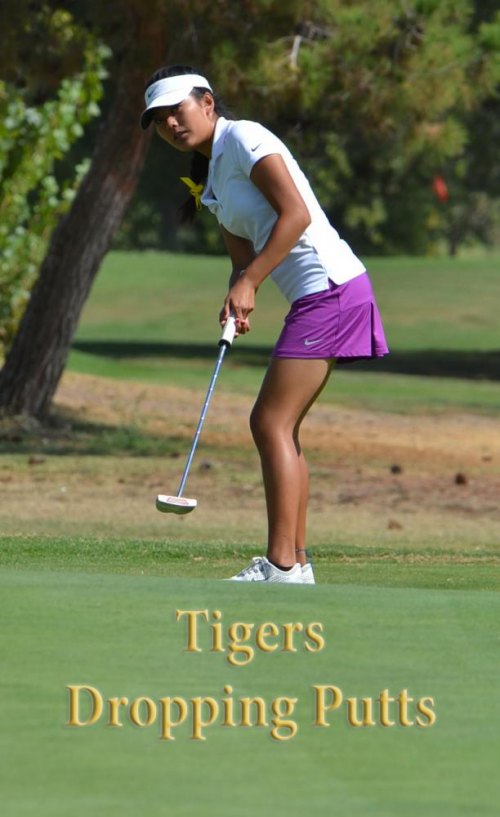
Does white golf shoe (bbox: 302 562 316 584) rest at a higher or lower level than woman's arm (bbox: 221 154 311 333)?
lower

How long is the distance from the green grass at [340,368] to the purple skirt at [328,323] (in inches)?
635

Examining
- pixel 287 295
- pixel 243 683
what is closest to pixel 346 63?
pixel 287 295

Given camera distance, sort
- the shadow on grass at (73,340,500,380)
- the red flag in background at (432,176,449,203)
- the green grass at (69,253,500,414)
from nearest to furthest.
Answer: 1. the green grass at (69,253,500,414)
2. the shadow on grass at (73,340,500,380)
3. the red flag in background at (432,176,449,203)

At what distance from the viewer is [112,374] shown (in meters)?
26.4

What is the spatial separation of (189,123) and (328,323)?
2.77 feet

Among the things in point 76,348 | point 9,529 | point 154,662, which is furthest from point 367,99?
point 76,348

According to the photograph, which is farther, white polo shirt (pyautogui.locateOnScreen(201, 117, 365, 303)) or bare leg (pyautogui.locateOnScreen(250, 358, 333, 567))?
bare leg (pyautogui.locateOnScreen(250, 358, 333, 567))

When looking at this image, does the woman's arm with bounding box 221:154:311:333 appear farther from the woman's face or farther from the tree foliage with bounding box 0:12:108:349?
the tree foliage with bounding box 0:12:108:349

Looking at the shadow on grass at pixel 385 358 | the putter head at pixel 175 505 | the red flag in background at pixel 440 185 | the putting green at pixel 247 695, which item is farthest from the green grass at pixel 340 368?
the putting green at pixel 247 695

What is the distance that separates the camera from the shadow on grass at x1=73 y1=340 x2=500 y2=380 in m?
29.8

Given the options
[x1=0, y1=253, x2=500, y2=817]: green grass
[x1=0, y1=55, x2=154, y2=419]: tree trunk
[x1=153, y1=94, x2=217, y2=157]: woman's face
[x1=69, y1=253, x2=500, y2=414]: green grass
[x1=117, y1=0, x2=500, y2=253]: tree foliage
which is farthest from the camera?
[x1=69, y1=253, x2=500, y2=414]: green grass

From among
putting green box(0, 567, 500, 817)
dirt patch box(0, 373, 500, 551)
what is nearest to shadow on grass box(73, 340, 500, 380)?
dirt patch box(0, 373, 500, 551)

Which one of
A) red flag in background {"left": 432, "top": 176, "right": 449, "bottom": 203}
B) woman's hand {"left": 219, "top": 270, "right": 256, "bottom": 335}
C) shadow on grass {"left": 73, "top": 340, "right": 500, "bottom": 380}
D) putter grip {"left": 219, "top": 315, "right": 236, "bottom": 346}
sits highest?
red flag in background {"left": 432, "top": 176, "right": 449, "bottom": 203}

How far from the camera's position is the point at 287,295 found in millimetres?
6508
